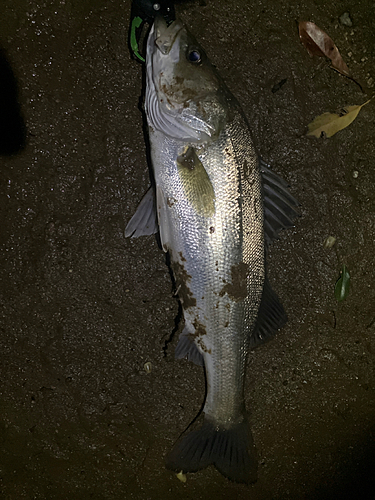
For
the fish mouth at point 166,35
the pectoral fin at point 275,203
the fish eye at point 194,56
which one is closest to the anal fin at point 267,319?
the pectoral fin at point 275,203

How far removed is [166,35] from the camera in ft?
5.37

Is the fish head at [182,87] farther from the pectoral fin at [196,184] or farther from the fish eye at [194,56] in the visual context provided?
the pectoral fin at [196,184]

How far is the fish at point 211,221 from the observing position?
167 centimetres

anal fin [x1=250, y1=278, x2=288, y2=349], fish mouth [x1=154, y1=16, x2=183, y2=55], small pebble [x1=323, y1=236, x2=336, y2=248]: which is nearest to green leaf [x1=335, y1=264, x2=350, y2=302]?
small pebble [x1=323, y1=236, x2=336, y2=248]

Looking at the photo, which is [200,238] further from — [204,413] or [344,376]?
[344,376]

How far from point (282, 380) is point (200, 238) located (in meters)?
1.43

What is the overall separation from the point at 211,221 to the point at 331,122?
4.32ft

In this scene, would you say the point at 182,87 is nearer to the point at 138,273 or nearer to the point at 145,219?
the point at 145,219

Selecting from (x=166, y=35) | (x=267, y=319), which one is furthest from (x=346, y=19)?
(x=267, y=319)

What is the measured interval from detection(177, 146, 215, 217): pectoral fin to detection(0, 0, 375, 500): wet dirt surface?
535 mm

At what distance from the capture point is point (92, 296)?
218 cm

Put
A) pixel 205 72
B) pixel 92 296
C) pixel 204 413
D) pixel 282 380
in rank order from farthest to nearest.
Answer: pixel 282 380 → pixel 92 296 → pixel 204 413 → pixel 205 72

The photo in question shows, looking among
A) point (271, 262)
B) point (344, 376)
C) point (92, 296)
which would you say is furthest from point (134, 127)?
point (344, 376)

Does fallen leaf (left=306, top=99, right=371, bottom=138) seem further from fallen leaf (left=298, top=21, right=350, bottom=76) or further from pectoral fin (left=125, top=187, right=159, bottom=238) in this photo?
pectoral fin (left=125, top=187, right=159, bottom=238)
